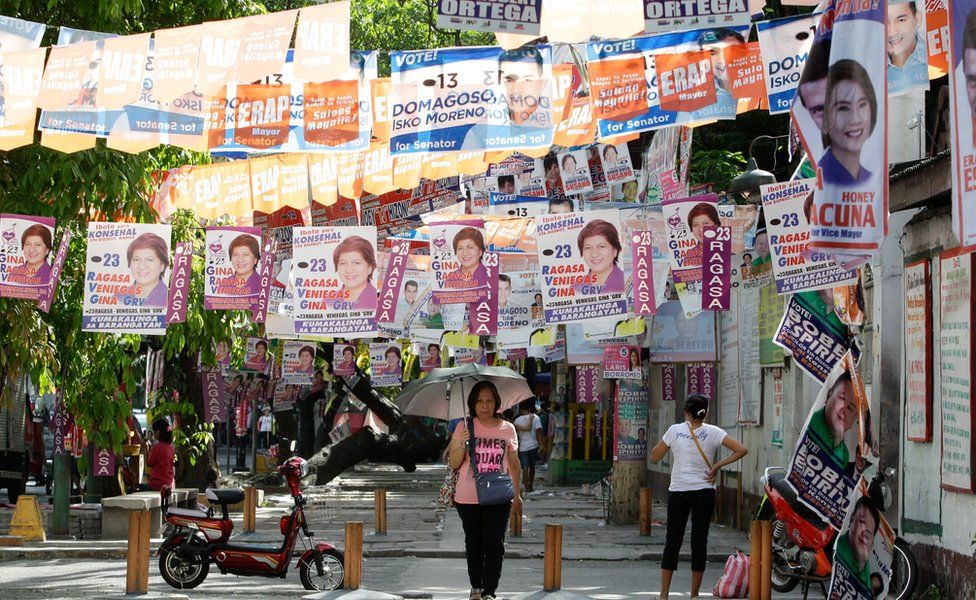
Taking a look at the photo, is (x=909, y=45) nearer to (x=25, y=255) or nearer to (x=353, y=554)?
(x=353, y=554)

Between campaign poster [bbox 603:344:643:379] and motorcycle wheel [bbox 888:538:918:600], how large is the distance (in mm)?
9715

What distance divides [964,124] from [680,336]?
1611 cm

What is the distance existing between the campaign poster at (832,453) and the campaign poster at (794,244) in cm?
156

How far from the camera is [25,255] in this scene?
1470 cm

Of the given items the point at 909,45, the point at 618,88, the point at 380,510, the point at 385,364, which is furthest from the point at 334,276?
the point at 385,364

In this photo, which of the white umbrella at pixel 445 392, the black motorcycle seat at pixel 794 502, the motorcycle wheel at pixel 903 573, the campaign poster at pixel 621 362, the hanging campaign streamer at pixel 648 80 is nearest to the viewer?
the motorcycle wheel at pixel 903 573

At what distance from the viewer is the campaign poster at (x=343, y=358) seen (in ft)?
113

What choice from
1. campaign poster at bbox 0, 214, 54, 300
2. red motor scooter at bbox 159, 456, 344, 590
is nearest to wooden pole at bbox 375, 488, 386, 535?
red motor scooter at bbox 159, 456, 344, 590

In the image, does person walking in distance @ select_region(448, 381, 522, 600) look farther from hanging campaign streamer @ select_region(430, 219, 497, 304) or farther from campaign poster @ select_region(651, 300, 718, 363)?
campaign poster @ select_region(651, 300, 718, 363)

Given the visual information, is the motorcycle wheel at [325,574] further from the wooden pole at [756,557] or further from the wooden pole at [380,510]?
the wooden pole at [380,510]

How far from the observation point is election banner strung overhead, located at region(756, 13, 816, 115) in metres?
11.1

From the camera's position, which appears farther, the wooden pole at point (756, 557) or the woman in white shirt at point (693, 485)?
the woman in white shirt at point (693, 485)

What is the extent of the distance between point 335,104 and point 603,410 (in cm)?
2158

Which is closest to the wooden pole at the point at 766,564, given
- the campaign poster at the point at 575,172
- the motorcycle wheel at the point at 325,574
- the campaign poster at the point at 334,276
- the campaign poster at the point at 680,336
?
the motorcycle wheel at the point at 325,574
